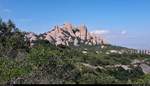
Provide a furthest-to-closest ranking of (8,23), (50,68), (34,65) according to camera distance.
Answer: (8,23) < (50,68) < (34,65)

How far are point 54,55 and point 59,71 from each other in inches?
66.9

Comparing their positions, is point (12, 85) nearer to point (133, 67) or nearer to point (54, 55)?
point (54, 55)

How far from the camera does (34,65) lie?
1230 inches

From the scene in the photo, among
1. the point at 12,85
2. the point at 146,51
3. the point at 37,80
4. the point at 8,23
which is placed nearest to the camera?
the point at 12,85

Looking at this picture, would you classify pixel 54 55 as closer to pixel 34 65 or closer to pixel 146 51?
→ pixel 34 65

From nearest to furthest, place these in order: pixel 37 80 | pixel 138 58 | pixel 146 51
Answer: pixel 37 80
pixel 138 58
pixel 146 51

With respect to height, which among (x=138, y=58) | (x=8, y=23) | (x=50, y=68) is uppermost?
(x=8, y=23)

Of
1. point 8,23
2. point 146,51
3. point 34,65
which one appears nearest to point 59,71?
point 34,65

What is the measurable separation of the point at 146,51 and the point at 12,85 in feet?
474

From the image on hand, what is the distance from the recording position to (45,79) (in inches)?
1211

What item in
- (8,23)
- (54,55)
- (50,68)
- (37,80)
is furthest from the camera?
(8,23)

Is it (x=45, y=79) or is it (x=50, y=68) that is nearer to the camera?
(x=45, y=79)

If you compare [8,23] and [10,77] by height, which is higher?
[8,23]

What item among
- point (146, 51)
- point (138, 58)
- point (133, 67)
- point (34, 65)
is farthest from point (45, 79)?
point (146, 51)
